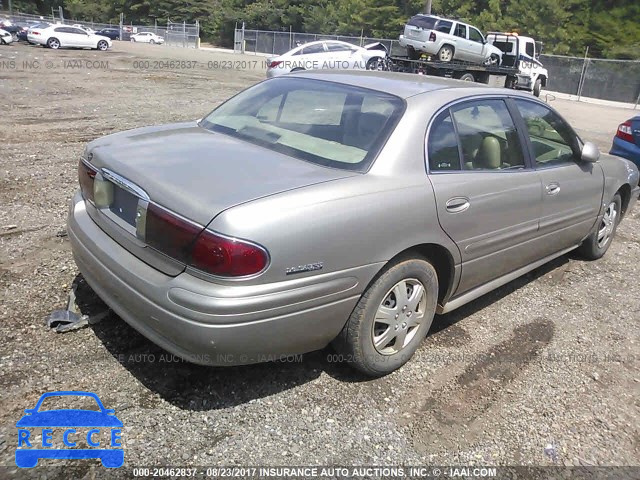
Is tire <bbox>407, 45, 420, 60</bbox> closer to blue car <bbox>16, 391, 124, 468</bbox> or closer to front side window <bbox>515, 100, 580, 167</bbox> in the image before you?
front side window <bbox>515, 100, 580, 167</bbox>

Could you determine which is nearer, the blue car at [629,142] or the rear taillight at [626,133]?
the blue car at [629,142]

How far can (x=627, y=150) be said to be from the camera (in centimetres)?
748

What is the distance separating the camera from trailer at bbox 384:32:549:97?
725 inches

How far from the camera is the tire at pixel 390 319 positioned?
275 cm

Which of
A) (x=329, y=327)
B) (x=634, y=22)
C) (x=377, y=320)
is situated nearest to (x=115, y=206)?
(x=329, y=327)

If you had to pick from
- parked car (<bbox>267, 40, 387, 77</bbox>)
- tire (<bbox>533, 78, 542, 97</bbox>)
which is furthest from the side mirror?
tire (<bbox>533, 78, 542, 97</bbox>)

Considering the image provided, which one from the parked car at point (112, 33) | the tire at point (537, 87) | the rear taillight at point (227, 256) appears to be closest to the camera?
the rear taillight at point (227, 256)

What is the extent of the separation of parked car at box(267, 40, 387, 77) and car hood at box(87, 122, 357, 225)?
48.0 ft

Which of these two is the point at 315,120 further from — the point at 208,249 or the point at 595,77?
the point at 595,77

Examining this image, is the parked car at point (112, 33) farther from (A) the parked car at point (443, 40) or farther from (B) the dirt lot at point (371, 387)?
(B) the dirt lot at point (371, 387)

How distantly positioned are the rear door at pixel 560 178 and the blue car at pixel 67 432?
310 cm

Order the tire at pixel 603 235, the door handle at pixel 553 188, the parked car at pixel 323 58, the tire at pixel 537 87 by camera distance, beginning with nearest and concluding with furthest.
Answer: the door handle at pixel 553 188 → the tire at pixel 603 235 → the parked car at pixel 323 58 → the tire at pixel 537 87

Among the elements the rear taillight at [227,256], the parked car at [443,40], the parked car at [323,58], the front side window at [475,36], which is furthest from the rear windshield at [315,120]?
the front side window at [475,36]

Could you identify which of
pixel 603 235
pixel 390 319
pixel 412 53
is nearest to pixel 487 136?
pixel 390 319
